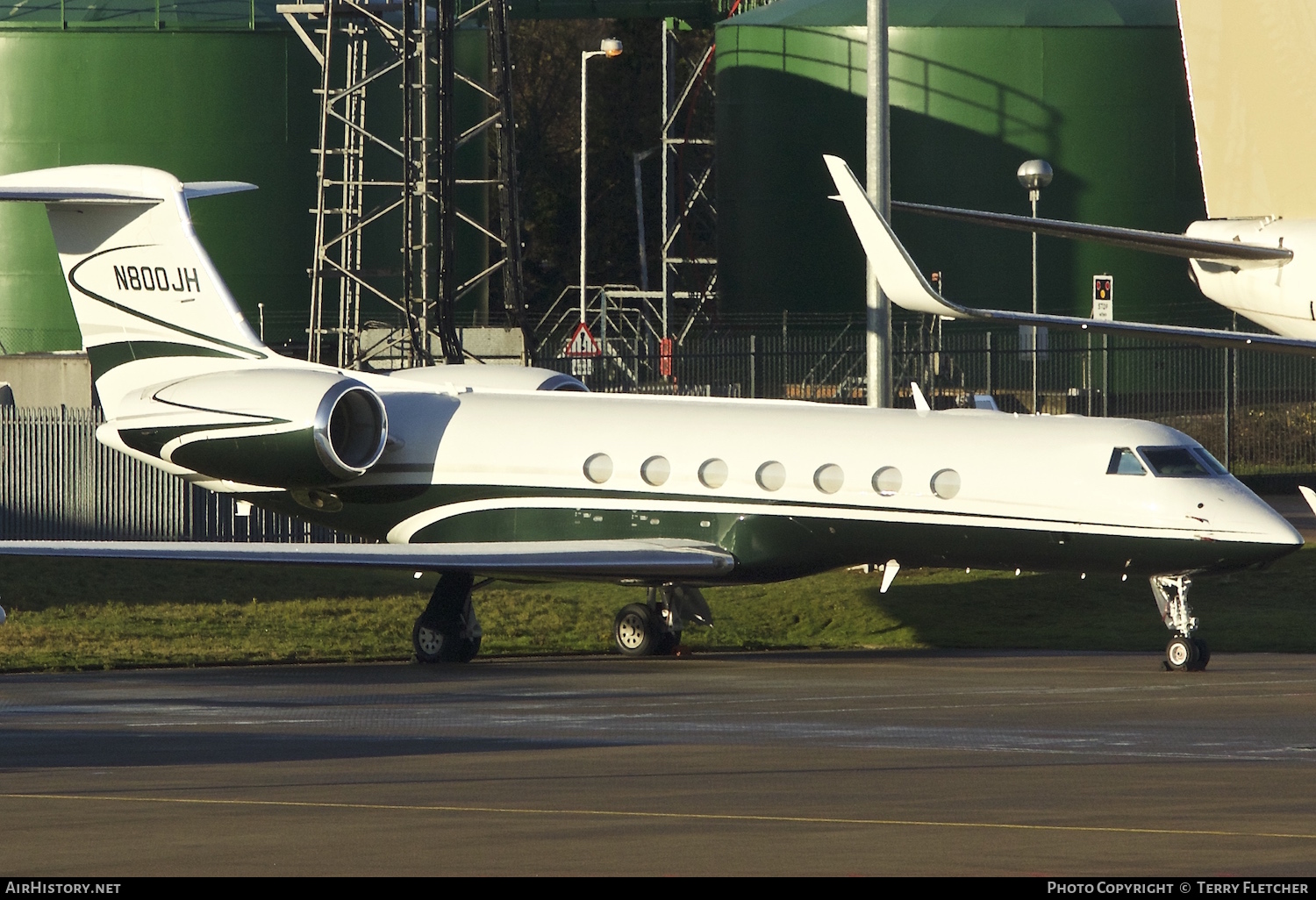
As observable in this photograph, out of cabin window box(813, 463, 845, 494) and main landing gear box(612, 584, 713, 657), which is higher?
cabin window box(813, 463, 845, 494)

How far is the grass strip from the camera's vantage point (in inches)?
931

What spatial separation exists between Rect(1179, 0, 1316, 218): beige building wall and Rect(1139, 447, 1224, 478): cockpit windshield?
724cm

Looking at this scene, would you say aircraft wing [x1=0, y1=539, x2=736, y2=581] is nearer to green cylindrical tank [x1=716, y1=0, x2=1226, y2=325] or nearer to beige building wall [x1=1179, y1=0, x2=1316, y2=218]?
beige building wall [x1=1179, y1=0, x2=1316, y2=218]

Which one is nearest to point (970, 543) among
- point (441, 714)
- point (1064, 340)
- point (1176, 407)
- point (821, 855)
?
point (441, 714)

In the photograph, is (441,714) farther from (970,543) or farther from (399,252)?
(399,252)

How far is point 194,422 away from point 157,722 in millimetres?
8117

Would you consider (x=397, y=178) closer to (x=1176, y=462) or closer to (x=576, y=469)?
(x=576, y=469)

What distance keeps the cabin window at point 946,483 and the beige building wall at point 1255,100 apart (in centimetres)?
769

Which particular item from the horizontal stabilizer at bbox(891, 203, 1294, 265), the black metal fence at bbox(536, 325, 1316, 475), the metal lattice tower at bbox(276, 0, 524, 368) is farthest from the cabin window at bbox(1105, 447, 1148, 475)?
the metal lattice tower at bbox(276, 0, 524, 368)

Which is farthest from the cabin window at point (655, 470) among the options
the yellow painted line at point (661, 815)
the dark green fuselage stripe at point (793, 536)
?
the yellow painted line at point (661, 815)

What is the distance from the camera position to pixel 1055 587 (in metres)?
26.9

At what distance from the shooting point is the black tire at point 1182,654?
65.3 ft

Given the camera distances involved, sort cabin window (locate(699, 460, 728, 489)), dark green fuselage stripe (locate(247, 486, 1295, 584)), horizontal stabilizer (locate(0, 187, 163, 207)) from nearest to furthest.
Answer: dark green fuselage stripe (locate(247, 486, 1295, 584))
cabin window (locate(699, 460, 728, 489))
horizontal stabilizer (locate(0, 187, 163, 207))
